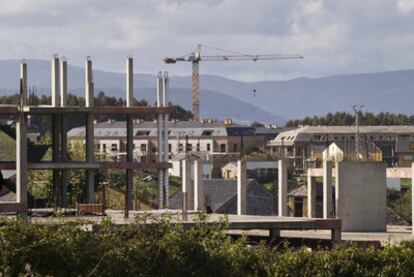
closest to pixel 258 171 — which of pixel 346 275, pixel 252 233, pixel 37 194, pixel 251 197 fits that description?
pixel 251 197

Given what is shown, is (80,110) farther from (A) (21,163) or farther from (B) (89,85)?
(A) (21,163)

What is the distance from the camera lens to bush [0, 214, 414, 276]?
31.9 m

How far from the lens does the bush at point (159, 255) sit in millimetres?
31859

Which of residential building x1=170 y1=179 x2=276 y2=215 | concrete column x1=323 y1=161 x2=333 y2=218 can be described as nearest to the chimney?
concrete column x1=323 y1=161 x2=333 y2=218

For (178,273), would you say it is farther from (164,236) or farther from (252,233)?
(252,233)

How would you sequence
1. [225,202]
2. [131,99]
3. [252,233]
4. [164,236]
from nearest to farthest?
[164,236], [252,233], [131,99], [225,202]

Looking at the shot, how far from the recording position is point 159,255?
110 feet

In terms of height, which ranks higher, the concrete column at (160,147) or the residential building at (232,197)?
the concrete column at (160,147)

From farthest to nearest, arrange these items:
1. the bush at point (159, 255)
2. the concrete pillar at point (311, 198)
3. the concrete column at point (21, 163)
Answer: the concrete pillar at point (311, 198) → the concrete column at point (21, 163) → the bush at point (159, 255)

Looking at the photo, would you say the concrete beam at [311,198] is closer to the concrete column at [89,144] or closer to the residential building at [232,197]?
the concrete column at [89,144]

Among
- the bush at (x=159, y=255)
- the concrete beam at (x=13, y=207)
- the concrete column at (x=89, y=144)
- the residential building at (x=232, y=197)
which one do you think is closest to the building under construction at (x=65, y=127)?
the concrete column at (x=89, y=144)

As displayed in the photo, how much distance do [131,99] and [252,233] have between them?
11703 mm

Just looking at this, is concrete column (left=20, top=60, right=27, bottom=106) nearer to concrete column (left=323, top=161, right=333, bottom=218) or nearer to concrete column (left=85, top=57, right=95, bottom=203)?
concrete column (left=85, top=57, right=95, bottom=203)

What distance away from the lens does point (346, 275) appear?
36938 millimetres
